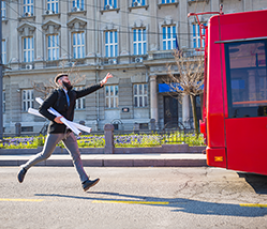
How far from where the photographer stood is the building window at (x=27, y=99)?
24.8 metres

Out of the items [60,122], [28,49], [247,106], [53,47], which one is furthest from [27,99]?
[247,106]

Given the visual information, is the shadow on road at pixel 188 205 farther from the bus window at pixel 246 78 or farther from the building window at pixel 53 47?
the building window at pixel 53 47

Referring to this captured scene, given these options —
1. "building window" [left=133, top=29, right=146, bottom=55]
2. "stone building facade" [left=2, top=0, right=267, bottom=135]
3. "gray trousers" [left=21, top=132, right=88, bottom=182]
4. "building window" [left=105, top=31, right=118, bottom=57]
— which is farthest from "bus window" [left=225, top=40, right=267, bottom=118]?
"building window" [left=105, top=31, right=118, bottom=57]

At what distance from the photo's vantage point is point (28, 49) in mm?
25156

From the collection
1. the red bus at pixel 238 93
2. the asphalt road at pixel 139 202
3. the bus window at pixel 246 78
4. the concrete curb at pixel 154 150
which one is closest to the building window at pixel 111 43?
the concrete curb at pixel 154 150

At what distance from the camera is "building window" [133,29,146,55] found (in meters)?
23.0

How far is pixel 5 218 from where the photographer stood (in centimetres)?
356

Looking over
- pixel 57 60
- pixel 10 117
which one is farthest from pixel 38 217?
pixel 10 117

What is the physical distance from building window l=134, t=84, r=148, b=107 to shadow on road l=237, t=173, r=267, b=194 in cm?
1691

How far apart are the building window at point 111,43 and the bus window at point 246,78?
772 inches

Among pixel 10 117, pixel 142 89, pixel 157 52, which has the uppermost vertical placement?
pixel 157 52

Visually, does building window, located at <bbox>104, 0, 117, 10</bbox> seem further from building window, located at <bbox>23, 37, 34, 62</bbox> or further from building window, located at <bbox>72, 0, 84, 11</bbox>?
building window, located at <bbox>23, 37, 34, 62</bbox>

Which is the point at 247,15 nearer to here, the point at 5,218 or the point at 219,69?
the point at 219,69

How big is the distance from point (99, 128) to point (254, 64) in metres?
19.2
